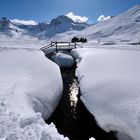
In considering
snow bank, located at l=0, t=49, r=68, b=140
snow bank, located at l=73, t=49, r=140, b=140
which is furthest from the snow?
snow bank, located at l=73, t=49, r=140, b=140

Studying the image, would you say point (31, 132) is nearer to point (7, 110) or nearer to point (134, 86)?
point (7, 110)

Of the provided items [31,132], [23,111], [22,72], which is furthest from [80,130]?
[22,72]

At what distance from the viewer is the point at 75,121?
39.9ft

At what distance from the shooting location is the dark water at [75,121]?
35.0ft

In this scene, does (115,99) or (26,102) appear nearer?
(26,102)

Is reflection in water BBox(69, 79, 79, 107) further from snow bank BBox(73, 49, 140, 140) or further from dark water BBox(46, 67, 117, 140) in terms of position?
snow bank BBox(73, 49, 140, 140)

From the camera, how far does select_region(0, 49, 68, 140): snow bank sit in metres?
6.80

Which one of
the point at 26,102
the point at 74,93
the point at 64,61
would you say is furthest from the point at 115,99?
the point at 64,61

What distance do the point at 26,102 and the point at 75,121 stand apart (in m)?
3.43

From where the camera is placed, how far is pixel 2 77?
1304cm

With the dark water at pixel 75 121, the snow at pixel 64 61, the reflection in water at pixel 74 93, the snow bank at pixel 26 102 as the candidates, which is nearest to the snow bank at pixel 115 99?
the dark water at pixel 75 121

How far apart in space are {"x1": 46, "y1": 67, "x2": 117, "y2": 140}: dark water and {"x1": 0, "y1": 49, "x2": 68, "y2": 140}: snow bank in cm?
82

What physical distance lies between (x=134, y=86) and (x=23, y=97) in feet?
16.7

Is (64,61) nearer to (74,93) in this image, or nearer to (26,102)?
(74,93)
